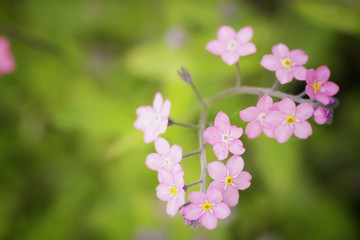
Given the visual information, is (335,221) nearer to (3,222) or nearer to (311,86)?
(311,86)

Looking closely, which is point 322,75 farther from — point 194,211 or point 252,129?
point 194,211

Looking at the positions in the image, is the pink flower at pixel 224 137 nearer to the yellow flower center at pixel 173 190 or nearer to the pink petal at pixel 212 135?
the pink petal at pixel 212 135

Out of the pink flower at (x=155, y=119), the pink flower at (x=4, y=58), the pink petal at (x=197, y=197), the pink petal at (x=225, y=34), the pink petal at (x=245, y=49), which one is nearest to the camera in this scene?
the pink petal at (x=197, y=197)

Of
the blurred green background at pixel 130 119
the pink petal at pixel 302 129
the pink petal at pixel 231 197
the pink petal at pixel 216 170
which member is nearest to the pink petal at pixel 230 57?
the pink petal at pixel 302 129

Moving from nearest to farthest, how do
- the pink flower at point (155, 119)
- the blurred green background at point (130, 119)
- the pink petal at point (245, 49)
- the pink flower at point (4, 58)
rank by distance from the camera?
1. the pink flower at point (155, 119)
2. the pink petal at point (245, 49)
3. the pink flower at point (4, 58)
4. the blurred green background at point (130, 119)

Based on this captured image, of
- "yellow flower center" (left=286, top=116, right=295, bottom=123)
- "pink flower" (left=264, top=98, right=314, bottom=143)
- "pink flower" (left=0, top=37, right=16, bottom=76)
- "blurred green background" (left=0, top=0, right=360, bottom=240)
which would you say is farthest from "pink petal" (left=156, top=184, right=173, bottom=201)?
"pink flower" (left=0, top=37, right=16, bottom=76)

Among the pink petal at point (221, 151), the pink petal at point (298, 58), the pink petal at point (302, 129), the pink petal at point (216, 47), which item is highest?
the pink petal at point (298, 58)

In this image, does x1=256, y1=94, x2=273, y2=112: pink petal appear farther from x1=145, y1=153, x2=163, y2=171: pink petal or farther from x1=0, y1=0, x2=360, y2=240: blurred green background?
x1=0, y1=0, x2=360, y2=240: blurred green background
